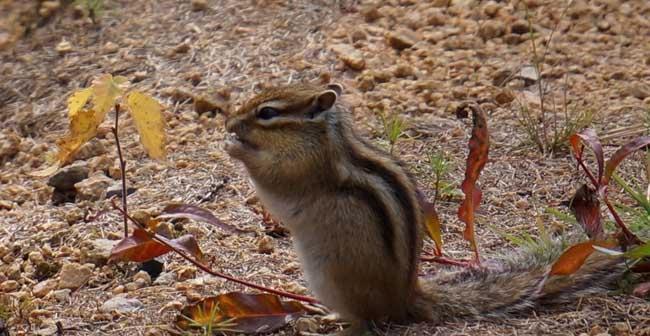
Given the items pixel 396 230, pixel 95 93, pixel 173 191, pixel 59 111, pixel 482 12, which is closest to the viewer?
pixel 396 230

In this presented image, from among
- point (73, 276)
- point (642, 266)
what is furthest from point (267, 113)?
point (642, 266)

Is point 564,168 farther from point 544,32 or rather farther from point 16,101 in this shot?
point 16,101

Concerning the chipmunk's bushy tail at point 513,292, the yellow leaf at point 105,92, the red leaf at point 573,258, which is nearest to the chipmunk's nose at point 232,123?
the yellow leaf at point 105,92

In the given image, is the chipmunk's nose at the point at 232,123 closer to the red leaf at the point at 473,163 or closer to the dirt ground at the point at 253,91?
the dirt ground at the point at 253,91

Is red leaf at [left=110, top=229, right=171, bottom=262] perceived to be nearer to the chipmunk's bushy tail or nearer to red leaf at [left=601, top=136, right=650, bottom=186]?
the chipmunk's bushy tail

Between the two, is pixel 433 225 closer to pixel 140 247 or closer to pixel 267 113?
pixel 267 113

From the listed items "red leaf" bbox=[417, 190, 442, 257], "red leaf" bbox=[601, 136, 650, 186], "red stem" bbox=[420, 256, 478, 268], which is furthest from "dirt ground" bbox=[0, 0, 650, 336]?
"red leaf" bbox=[601, 136, 650, 186]

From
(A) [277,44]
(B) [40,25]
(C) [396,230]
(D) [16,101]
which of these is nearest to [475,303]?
(C) [396,230]
